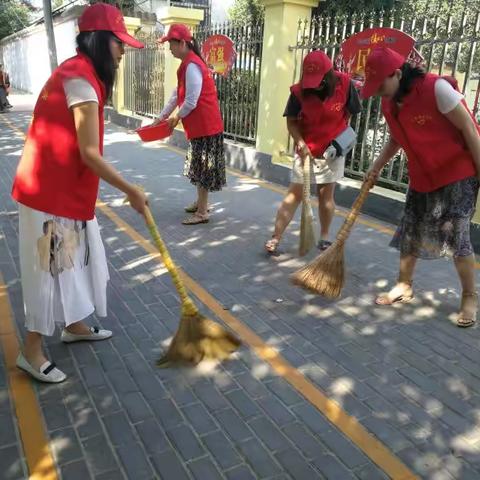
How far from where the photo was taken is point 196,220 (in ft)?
18.4

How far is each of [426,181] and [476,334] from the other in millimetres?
1055

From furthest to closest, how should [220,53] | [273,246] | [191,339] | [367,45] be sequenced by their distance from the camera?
[220,53]
[367,45]
[273,246]
[191,339]

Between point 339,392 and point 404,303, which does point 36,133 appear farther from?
point 404,303

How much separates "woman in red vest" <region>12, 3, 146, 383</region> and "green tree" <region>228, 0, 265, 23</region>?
45.6 ft

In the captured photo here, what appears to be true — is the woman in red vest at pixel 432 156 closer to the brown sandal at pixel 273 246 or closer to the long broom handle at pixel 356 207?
the long broom handle at pixel 356 207

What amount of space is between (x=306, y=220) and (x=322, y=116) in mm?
864

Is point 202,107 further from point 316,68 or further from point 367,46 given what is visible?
point 367,46

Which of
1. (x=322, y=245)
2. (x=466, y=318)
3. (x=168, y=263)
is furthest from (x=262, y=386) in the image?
(x=322, y=245)

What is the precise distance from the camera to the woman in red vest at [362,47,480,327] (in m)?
3.03

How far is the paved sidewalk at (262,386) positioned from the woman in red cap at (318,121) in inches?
22.7

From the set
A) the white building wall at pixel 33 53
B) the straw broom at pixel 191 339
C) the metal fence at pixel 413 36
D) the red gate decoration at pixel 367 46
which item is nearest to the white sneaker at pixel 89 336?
the straw broom at pixel 191 339

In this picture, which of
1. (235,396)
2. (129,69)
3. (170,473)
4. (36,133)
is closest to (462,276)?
(235,396)

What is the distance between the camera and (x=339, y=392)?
2.79 metres

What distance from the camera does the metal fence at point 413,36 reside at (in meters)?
5.23
